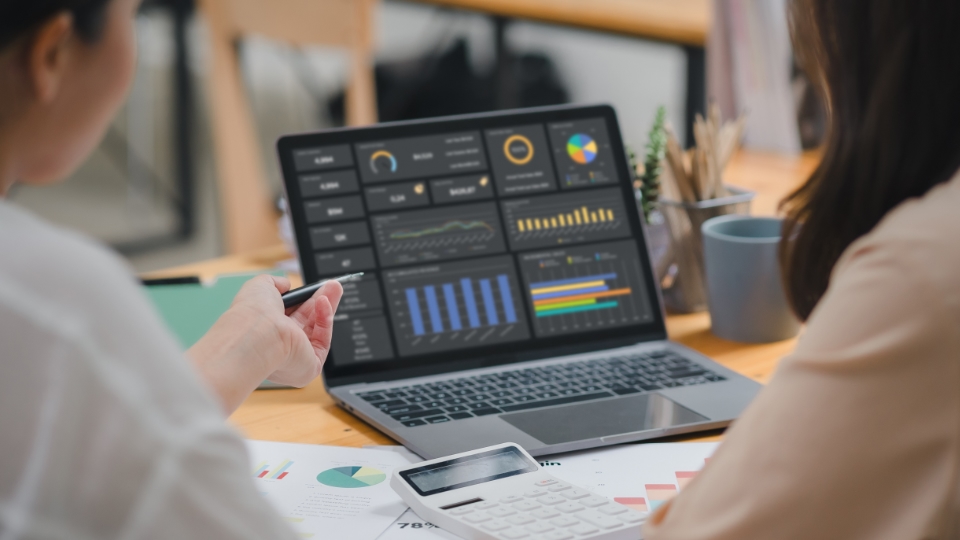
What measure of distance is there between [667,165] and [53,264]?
0.96m

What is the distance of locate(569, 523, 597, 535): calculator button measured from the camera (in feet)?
2.36

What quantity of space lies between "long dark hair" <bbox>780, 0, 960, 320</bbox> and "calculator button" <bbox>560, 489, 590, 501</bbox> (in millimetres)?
271

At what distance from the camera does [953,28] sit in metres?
0.56

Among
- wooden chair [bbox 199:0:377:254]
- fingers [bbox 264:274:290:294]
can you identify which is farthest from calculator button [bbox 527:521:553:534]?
wooden chair [bbox 199:0:377:254]

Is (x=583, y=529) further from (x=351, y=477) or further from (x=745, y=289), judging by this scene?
(x=745, y=289)

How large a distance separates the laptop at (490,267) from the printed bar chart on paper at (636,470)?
83 mm

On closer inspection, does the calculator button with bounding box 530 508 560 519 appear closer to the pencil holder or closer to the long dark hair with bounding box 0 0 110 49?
the long dark hair with bounding box 0 0 110 49

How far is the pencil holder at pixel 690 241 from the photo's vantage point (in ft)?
4.15

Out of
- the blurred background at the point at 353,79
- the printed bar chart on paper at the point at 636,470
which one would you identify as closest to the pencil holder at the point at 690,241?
the printed bar chart on paper at the point at 636,470

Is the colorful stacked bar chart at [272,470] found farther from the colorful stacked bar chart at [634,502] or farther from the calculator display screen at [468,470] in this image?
the colorful stacked bar chart at [634,502]

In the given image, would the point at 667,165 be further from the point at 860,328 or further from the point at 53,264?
the point at 53,264

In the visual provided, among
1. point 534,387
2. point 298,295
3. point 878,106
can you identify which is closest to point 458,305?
point 534,387

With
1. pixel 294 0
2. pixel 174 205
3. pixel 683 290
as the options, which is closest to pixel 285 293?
pixel 683 290

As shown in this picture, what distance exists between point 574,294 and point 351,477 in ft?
1.27
